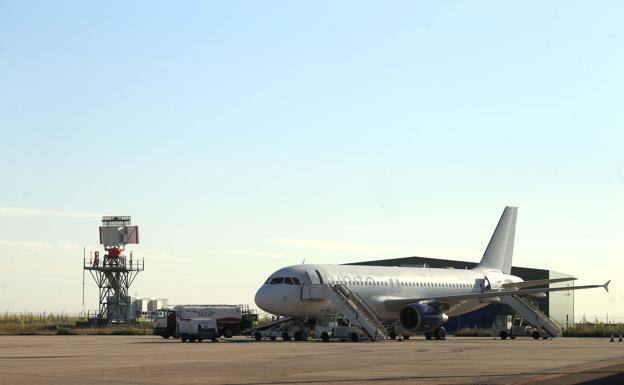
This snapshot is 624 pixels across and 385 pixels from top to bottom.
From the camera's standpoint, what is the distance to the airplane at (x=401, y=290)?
62.1 meters

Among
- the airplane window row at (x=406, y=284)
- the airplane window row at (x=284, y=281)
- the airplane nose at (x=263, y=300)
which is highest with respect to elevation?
the airplane window row at (x=284, y=281)

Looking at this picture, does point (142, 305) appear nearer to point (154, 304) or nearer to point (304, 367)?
point (154, 304)

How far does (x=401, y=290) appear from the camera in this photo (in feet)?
226

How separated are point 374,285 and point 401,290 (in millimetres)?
2807

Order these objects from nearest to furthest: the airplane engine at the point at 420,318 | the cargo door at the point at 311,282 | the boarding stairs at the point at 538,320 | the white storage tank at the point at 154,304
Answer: the cargo door at the point at 311,282, the airplane engine at the point at 420,318, the boarding stairs at the point at 538,320, the white storage tank at the point at 154,304

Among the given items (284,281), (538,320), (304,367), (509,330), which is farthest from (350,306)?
(304,367)

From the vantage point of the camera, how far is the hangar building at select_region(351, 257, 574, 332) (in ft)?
317

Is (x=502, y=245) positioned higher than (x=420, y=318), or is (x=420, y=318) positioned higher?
(x=502, y=245)

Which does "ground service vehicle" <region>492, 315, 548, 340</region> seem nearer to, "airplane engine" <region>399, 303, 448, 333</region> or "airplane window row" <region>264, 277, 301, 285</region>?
"airplane engine" <region>399, 303, 448, 333</region>

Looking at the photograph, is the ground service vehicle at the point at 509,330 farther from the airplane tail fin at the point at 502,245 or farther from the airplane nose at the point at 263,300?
the airplane nose at the point at 263,300

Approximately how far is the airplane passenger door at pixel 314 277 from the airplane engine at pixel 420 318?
683 centimetres

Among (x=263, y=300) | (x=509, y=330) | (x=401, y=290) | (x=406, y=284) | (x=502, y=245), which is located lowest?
(x=509, y=330)

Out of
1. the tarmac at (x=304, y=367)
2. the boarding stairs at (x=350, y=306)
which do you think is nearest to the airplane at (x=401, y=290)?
the boarding stairs at (x=350, y=306)

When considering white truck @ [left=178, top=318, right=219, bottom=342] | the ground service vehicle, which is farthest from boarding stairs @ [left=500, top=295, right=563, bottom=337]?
white truck @ [left=178, top=318, right=219, bottom=342]
